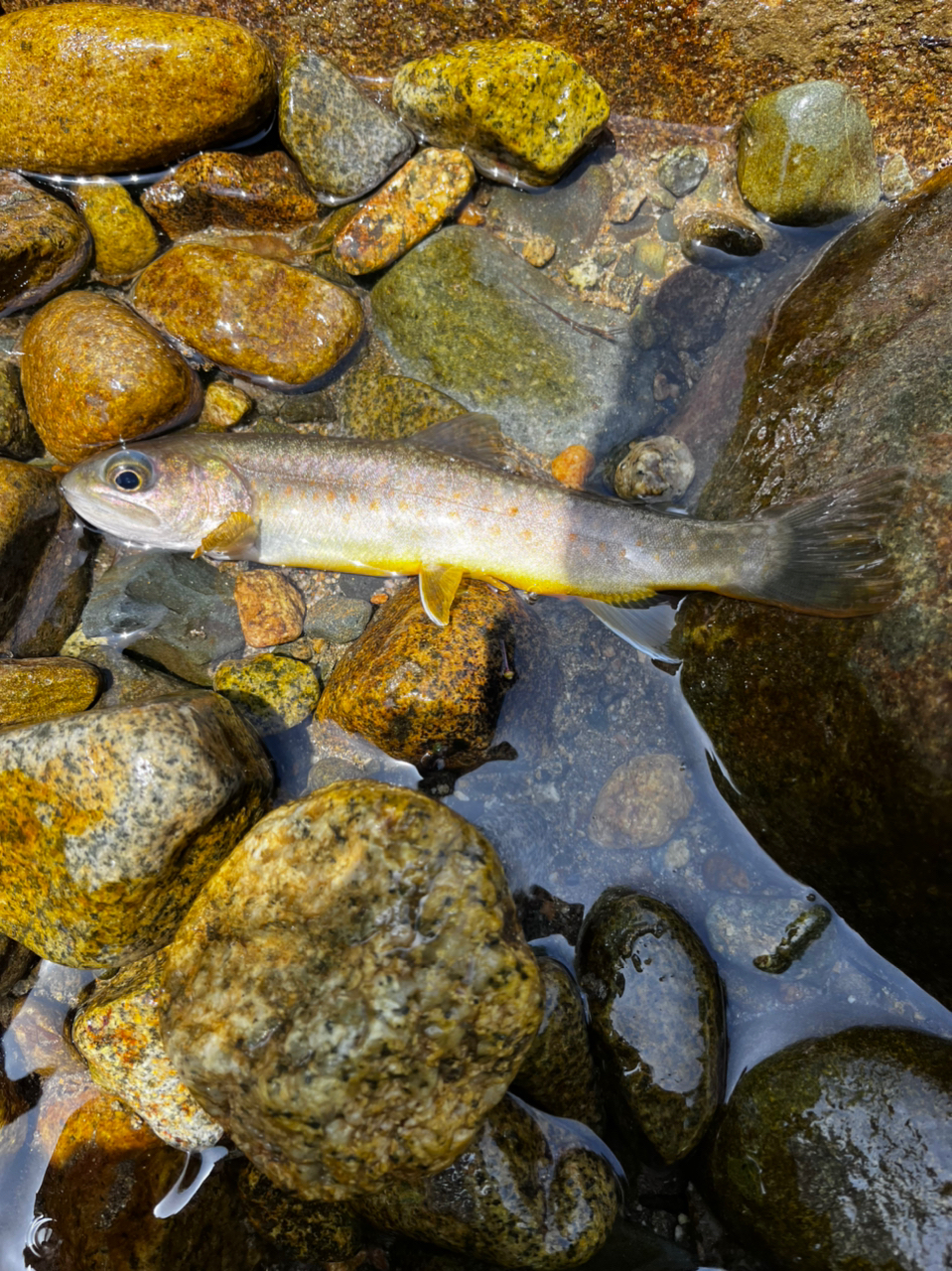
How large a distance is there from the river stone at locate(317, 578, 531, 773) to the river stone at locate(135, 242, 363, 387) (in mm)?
1725

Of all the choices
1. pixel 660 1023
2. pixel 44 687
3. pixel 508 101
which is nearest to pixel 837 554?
pixel 660 1023

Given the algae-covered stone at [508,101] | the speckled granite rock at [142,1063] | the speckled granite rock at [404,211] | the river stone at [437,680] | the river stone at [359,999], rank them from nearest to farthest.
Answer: the river stone at [359,999]
the speckled granite rock at [142,1063]
the river stone at [437,680]
the algae-covered stone at [508,101]
the speckled granite rock at [404,211]

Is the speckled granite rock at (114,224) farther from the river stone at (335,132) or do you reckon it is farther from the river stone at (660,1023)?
the river stone at (660,1023)

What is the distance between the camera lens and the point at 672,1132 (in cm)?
324

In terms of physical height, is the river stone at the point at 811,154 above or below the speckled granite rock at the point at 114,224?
above

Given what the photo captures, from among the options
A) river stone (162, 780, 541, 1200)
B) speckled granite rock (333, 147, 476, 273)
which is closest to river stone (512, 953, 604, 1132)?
river stone (162, 780, 541, 1200)

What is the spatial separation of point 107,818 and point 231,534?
5.38 feet

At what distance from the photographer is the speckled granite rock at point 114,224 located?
4480mm

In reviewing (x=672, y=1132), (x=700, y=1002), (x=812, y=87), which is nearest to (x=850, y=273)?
(x=812, y=87)

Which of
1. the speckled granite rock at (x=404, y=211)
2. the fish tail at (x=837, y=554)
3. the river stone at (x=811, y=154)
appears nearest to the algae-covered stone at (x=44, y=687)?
the speckled granite rock at (x=404, y=211)

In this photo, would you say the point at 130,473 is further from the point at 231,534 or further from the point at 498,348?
the point at 498,348

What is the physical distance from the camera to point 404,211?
4.41 metres

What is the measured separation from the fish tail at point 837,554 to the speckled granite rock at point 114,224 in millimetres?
4223

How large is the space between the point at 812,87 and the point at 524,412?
2408mm
